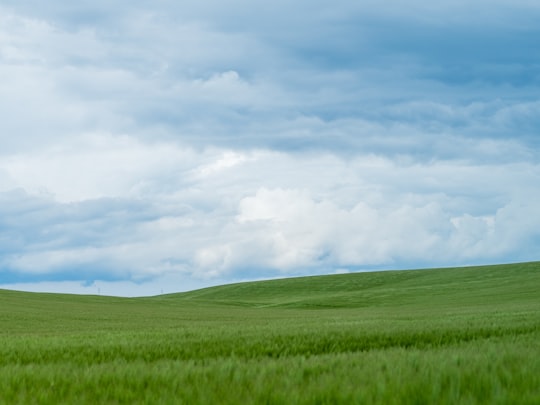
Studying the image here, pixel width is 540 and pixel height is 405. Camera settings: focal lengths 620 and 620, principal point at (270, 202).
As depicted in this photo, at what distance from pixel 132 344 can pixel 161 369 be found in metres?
4.50

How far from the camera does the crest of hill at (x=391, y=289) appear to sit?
50.0 m

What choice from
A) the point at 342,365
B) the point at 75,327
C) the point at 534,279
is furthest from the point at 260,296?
the point at 342,365

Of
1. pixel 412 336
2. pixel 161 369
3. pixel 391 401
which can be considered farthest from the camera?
pixel 412 336

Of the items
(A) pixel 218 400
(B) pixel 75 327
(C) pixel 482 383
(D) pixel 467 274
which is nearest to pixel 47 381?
(A) pixel 218 400

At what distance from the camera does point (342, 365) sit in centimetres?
577

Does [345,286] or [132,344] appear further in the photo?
[345,286]

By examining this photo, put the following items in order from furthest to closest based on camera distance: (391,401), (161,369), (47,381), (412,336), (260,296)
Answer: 1. (260,296)
2. (412,336)
3. (161,369)
4. (47,381)
5. (391,401)

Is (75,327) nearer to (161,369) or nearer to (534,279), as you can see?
(161,369)

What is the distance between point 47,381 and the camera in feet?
17.3

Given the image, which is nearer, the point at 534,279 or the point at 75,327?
the point at 75,327

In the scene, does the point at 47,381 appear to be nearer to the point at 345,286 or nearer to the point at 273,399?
the point at 273,399

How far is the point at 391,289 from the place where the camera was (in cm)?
6069

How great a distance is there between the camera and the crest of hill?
50.0 meters

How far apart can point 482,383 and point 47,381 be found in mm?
3506
